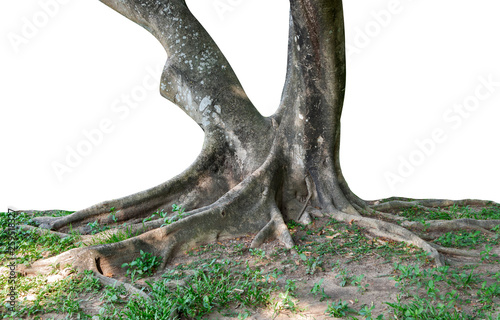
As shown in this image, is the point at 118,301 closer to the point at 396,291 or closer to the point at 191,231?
the point at 191,231

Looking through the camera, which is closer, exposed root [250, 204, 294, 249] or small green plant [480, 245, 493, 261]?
Result: small green plant [480, 245, 493, 261]

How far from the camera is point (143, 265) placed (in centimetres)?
507

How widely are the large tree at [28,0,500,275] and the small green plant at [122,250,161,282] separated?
16.9 inches

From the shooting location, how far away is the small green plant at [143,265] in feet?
16.2

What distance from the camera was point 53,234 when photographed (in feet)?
19.8

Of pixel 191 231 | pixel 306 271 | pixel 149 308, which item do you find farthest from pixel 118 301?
pixel 306 271

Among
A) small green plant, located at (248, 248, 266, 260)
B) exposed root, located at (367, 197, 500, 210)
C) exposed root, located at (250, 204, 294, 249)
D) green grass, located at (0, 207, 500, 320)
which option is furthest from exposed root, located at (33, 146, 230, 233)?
exposed root, located at (367, 197, 500, 210)

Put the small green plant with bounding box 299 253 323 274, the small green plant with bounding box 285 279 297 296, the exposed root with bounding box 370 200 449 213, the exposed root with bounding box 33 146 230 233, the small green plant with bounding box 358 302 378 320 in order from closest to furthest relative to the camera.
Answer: the small green plant with bounding box 358 302 378 320, the small green plant with bounding box 285 279 297 296, the small green plant with bounding box 299 253 323 274, the exposed root with bounding box 33 146 230 233, the exposed root with bounding box 370 200 449 213

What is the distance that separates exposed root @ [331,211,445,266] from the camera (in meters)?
→ 5.16

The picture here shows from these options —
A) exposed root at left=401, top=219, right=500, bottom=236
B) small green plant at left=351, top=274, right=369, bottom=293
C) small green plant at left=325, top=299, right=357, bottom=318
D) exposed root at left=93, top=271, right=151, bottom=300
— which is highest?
exposed root at left=401, top=219, right=500, bottom=236

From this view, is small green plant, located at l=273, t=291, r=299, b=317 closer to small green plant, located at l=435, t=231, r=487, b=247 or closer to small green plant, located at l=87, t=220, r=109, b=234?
small green plant, located at l=435, t=231, r=487, b=247

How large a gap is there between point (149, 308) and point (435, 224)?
4304 millimetres

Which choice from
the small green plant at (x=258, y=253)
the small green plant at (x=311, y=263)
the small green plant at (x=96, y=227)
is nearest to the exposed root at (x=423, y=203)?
the small green plant at (x=311, y=263)

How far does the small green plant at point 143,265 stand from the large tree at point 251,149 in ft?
1.41
